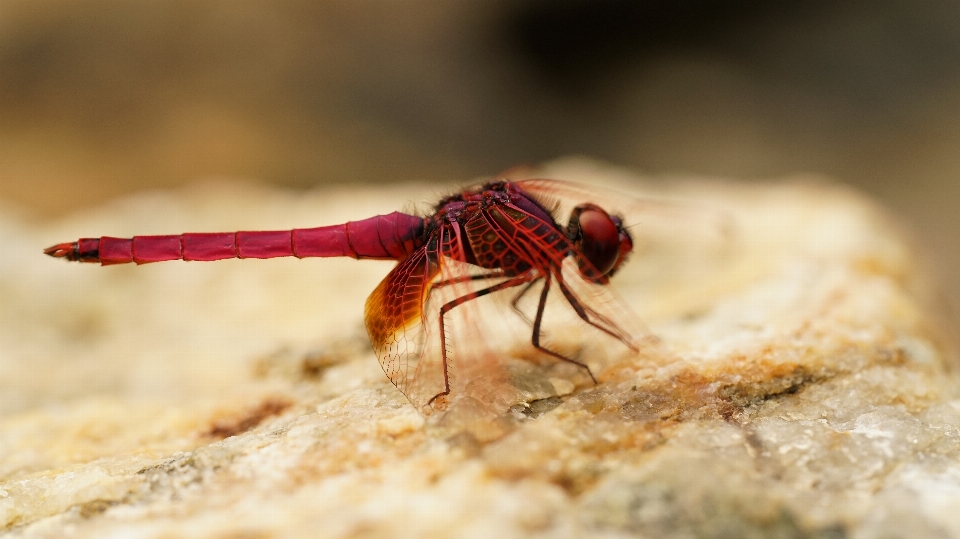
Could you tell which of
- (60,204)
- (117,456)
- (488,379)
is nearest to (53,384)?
(117,456)

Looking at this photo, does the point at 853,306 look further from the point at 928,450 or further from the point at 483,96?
the point at 483,96

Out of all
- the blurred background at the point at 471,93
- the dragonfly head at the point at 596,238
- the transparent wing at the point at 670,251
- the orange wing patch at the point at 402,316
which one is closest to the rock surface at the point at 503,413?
the transparent wing at the point at 670,251

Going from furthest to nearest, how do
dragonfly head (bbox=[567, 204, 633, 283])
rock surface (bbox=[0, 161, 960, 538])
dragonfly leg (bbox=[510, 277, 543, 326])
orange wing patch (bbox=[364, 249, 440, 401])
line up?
dragonfly leg (bbox=[510, 277, 543, 326]), dragonfly head (bbox=[567, 204, 633, 283]), orange wing patch (bbox=[364, 249, 440, 401]), rock surface (bbox=[0, 161, 960, 538])

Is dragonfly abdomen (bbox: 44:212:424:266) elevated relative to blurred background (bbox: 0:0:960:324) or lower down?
lower down

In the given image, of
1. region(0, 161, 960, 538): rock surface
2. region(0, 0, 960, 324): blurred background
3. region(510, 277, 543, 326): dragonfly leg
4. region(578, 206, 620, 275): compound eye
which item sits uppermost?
region(0, 0, 960, 324): blurred background

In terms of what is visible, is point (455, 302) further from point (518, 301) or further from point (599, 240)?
point (599, 240)

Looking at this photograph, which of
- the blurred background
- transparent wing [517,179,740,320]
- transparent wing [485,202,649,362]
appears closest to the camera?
transparent wing [485,202,649,362]

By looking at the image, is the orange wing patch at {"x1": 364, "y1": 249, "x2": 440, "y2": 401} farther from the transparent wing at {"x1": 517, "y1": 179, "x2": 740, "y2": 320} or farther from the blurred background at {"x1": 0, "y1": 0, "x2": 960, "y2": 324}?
the blurred background at {"x1": 0, "y1": 0, "x2": 960, "y2": 324}

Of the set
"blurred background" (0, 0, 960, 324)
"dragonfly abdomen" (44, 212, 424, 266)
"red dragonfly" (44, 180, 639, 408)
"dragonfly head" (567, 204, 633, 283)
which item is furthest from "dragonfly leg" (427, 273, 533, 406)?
"blurred background" (0, 0, 960, 324)
